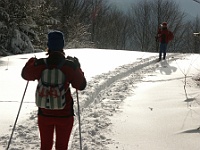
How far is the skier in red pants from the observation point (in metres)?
3.14

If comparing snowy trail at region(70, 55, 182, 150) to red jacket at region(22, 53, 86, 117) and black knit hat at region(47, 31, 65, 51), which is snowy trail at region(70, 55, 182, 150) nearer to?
red jacket at region(22, 53, 86, 117)

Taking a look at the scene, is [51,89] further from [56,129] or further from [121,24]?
[121,24]

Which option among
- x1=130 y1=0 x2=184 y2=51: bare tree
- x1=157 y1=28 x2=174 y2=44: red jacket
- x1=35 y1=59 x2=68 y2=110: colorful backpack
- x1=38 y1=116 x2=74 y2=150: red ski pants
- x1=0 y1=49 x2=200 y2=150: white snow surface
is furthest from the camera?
x1=130 y1=0 x2=184 y2=51: bare tree

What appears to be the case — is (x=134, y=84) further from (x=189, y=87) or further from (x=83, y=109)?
(x=83, y=109)

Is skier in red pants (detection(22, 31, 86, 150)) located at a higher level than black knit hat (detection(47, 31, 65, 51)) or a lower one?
lower

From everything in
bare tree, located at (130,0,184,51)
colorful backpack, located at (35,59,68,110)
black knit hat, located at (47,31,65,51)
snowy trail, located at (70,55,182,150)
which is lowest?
snowy trail, located at (70,55,182,150)

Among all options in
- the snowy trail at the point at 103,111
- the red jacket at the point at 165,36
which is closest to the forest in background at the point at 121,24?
the red jacket at the point at 165,36

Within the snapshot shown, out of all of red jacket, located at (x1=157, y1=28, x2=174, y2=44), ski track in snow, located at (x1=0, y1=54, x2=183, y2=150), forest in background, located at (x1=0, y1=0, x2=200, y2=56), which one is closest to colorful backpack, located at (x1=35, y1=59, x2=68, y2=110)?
ski track in snow, located at (x1=0, y1=54, x2=183, y2=150)

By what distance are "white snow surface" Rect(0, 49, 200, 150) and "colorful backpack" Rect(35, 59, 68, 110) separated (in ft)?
4.27

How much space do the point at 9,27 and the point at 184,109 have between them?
14451 mm

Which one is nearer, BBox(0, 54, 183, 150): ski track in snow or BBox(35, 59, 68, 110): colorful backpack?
BBox(35, 59, 68, 110): colorful backpack

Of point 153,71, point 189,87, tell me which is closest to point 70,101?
point 189,87

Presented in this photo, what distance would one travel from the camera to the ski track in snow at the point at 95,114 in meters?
4.36

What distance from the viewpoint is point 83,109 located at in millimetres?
6125
